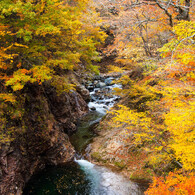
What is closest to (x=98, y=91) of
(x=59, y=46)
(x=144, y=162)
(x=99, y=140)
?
(x=99, y=140)

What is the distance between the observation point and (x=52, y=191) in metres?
7.48

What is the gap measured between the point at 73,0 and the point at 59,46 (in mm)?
3656

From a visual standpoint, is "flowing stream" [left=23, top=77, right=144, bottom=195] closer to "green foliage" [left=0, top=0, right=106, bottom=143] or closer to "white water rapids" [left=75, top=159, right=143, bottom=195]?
"white water rapids" [left=75, top=159, right=143, bottom=195]

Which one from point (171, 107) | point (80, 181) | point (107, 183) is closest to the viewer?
point (171, 107)

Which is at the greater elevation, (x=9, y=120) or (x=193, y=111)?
(x=193, y=111)

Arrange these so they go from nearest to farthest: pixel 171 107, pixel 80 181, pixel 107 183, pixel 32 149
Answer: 1. pixel 171 107
2. pixel 107 183
3. pixel 80 181
4. pixel 32 149

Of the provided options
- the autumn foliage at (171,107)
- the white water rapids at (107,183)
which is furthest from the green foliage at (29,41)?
the white water rapids at (107,183)

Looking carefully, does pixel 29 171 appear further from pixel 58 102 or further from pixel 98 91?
pixel 98 91

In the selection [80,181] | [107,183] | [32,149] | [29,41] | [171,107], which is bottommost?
[80,181]

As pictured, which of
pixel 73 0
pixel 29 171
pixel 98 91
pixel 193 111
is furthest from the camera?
pixel 98 91

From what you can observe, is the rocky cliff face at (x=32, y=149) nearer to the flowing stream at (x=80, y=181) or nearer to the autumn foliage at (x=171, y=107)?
the flowing stream at (x=80, y=181)

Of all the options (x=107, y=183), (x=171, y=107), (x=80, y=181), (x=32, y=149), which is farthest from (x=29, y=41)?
(x=107, y=183)

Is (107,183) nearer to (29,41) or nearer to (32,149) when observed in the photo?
(32,149)

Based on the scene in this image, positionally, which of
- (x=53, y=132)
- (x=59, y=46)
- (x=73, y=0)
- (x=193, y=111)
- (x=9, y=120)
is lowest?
(x=53, y=132)
